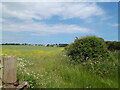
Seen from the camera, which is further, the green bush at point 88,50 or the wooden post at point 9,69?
the green bush at point 88,50

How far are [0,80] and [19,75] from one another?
107 cm

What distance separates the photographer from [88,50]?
282 inches

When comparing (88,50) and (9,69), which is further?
(88,50)

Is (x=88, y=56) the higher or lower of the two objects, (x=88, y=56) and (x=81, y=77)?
the higher

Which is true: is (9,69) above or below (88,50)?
below

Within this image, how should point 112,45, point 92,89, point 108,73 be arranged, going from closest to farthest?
point 92,89, point 108,73, point 112,45

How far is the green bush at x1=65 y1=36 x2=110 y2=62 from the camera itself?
712cm

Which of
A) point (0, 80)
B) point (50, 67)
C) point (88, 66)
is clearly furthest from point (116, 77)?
point (0, 80)

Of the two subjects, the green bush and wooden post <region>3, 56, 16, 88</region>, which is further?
the green bush

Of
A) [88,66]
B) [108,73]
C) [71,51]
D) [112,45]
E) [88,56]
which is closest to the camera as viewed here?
[108,73]

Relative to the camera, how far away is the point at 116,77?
5129mm

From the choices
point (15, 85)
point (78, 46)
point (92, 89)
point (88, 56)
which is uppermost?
point (78, 46)

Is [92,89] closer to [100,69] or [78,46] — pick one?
[100,69]

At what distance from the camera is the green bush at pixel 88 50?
7.12 m
